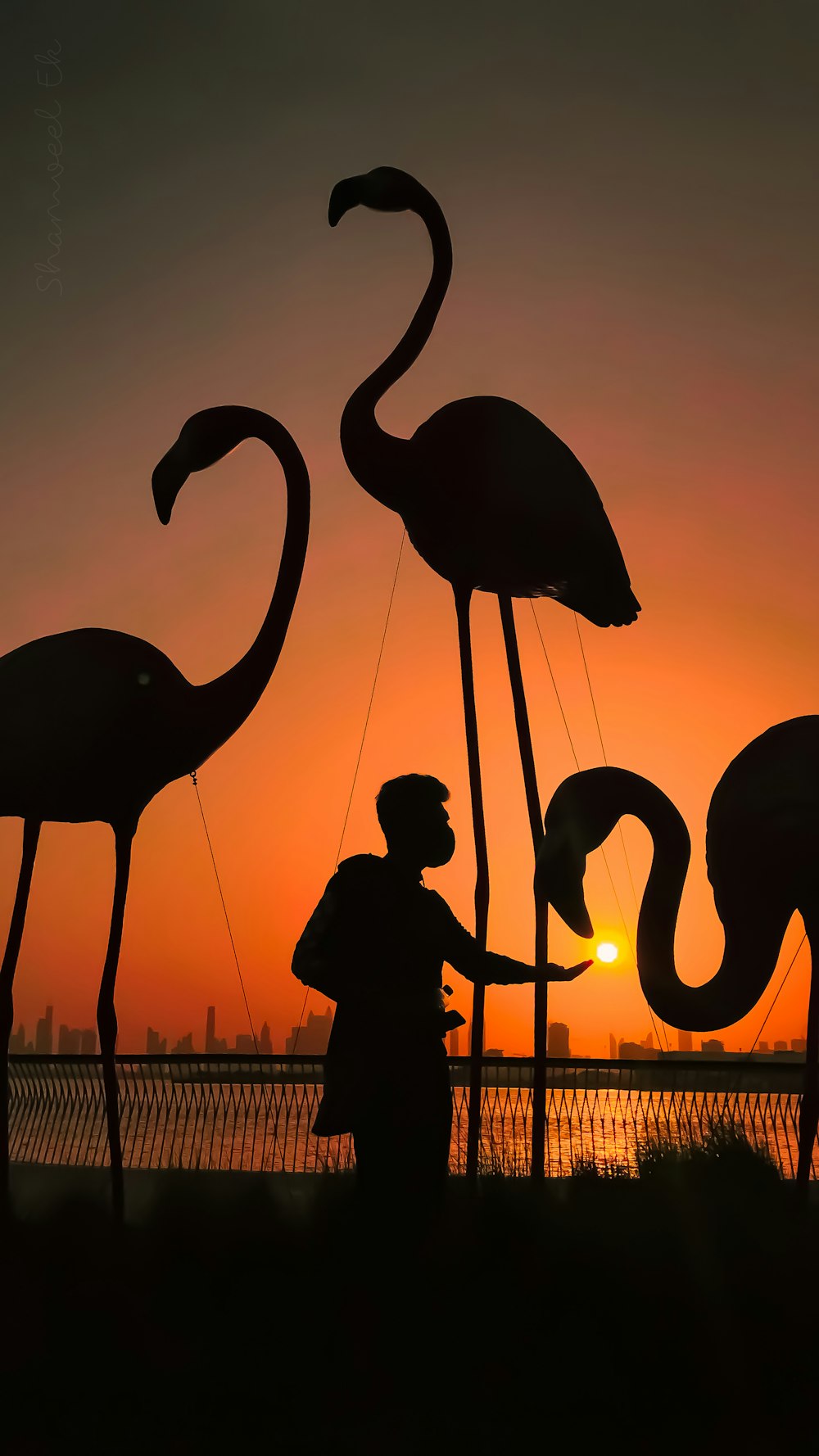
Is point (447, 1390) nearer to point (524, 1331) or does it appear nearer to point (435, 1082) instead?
point (524, 1331)

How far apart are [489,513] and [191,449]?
7.20 ft

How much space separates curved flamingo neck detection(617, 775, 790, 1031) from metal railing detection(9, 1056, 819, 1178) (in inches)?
79.9

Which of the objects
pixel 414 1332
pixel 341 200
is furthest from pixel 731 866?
pixel 341 200

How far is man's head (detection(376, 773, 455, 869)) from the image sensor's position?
3896 mm

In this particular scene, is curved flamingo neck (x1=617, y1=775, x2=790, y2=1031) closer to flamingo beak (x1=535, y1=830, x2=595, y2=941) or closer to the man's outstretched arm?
flamingo beak (x1=535, y1=830, x2=595, y2=941)

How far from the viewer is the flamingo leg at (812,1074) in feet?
19.6

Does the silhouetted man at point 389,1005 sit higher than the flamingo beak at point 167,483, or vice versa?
the flamingo beak at point 167,483

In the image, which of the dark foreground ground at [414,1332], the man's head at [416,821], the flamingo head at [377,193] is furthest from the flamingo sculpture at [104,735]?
the flamingo head at [377,193]

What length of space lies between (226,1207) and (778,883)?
3502 millimetres

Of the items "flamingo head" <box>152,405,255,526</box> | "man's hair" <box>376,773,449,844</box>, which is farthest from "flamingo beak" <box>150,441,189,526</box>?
"man's hair" <box>376,773,449,844</box>

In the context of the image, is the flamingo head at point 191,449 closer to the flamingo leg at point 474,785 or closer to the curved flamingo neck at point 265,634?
the curved flamingo neck at point 265,634

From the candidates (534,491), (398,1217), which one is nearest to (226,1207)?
(398,1217)

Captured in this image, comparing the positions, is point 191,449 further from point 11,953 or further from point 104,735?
point 11,953

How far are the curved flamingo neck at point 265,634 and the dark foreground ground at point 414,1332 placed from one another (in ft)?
9.30
